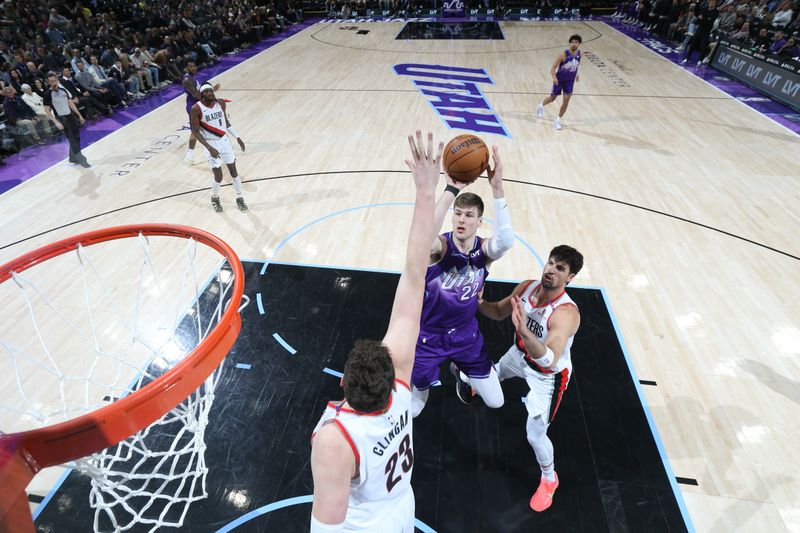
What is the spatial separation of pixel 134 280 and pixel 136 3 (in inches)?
725

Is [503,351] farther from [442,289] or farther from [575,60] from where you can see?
[575,60]

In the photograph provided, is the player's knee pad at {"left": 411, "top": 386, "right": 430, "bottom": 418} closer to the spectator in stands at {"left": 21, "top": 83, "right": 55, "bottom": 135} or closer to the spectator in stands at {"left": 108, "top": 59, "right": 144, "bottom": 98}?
the spectator in stands at {"left": 21, "top": 83, "right": 55, "bottom": 135}

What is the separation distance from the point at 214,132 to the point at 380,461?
18.6 feet

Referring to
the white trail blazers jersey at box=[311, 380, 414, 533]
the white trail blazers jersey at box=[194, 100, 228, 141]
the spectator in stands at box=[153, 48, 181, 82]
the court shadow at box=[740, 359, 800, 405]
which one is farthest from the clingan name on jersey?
the spectator in stands at box=[153, 48, 181, 82]

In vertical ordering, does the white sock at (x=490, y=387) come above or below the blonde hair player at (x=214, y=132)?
below

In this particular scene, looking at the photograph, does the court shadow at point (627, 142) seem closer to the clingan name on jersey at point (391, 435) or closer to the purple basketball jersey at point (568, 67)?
the purple basketball jersey at point (568, 67)

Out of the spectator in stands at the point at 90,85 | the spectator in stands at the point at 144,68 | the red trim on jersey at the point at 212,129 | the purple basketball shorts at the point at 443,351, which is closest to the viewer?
the purple basketball shorts at the point at 443,351

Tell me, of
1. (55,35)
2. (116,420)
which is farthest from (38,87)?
(116,420)

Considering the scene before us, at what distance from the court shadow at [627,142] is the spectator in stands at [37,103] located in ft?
35.4

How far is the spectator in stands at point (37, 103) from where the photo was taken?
864 cm

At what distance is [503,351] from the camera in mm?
4156

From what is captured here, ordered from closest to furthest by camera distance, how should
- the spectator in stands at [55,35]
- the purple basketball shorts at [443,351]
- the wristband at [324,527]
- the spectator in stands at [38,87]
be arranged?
1. the wristband at [324,527]
2. the purple basketball shorts at [443,351]
3. the spectator in stands at [38,87]
4. the spectator in stands at [55,35]

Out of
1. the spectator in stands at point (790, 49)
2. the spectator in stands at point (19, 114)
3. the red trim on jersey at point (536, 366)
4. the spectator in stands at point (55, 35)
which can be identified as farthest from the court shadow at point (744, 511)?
the spectator in stands at point (55, 35)

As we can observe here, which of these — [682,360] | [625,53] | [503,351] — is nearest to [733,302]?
[682,360]
